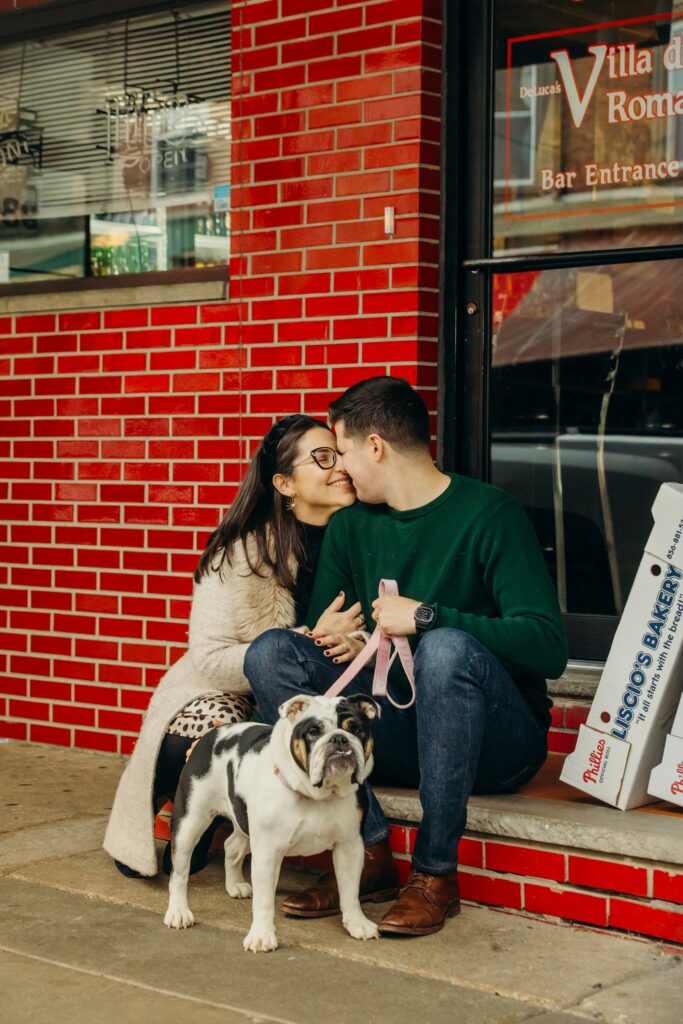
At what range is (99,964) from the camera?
12.4 feet

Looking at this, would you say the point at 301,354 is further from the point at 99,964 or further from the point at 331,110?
the point at 99,964

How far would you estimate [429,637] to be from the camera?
3.99 metres

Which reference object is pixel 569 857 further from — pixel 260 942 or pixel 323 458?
pixel 323 458

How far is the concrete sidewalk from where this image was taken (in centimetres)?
344

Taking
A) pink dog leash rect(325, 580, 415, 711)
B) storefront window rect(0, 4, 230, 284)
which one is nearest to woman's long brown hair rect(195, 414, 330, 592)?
pink dog leash rect(325, 580, 415, 711)

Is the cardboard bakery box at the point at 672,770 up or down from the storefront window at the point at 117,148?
down

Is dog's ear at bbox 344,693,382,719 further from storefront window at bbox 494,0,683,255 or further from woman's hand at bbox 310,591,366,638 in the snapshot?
storefront window at bbox 494,0,683,255

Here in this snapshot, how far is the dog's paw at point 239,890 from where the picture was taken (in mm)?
4359

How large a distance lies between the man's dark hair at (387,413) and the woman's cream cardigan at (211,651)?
1.81 ft

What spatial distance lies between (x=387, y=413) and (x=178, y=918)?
1.56 m

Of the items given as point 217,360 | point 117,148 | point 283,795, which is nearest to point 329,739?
point 283,795

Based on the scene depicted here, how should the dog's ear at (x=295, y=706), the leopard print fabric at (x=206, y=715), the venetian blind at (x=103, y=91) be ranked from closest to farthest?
the dog's ear at (x=295, y=706), the leopard print fabric at (x=206, y=715), the venetian blind at (x=103, y=91)

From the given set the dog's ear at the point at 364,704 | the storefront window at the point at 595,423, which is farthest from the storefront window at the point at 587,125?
the dog's ear at the point at 364,704

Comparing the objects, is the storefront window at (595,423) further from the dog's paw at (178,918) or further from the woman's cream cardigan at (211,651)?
the dog's paw at (178,918)
